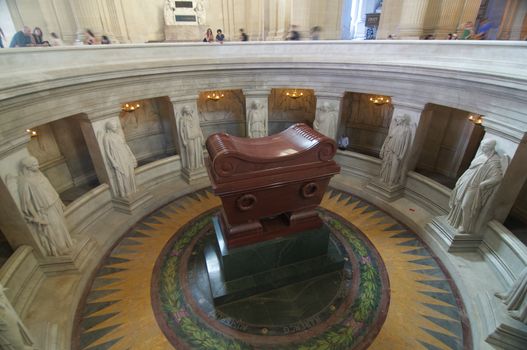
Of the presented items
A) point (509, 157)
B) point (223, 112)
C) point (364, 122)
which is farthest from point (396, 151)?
point (223, 112)

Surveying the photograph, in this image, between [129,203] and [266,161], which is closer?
[266,161]

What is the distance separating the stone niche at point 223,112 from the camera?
9.16 metres

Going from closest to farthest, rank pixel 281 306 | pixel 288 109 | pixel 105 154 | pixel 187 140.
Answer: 1. pixel 281 306
2. pixel 105 154
3. pixel 187 140
4. pixel 288 109

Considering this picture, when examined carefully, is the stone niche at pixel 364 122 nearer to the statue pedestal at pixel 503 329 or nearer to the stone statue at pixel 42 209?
the statue pedestal at pixel 503 329

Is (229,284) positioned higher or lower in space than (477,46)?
lower

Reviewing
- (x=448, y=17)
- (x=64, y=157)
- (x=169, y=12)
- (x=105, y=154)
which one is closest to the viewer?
(x=105, y=154)

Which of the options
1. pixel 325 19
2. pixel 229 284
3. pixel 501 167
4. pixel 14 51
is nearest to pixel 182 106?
pixel 14 51

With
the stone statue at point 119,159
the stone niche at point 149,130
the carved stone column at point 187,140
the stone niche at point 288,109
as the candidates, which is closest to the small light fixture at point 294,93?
the stone niche at point 288,109

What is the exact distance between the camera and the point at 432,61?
545cm

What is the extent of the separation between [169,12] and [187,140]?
25.2 ft

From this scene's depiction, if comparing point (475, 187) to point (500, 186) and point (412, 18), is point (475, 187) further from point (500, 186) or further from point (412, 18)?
point (412, 18)

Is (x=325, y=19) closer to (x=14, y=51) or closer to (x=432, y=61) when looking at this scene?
(x=432, y=61)

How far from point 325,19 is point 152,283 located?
10828 millimetres

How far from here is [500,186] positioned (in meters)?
4.35
